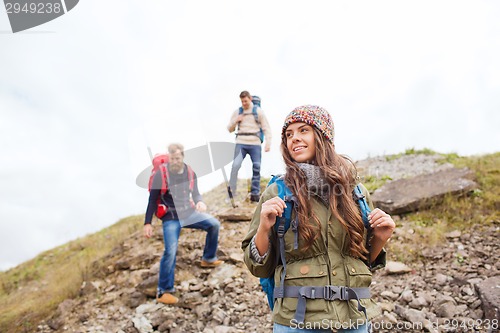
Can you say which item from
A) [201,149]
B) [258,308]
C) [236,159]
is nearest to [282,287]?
[258,308]

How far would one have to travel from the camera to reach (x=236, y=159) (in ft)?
30.8

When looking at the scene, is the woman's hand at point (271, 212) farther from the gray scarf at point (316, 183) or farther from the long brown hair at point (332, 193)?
the gray scarf at point (316, 183)

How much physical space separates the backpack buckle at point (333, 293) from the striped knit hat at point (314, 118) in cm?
109

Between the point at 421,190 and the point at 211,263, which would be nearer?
the point at 211,263

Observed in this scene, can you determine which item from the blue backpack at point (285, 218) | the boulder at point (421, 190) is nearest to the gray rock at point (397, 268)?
the boulder at point (421, 190)

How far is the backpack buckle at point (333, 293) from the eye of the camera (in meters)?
2.22

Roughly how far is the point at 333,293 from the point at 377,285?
4.10 m

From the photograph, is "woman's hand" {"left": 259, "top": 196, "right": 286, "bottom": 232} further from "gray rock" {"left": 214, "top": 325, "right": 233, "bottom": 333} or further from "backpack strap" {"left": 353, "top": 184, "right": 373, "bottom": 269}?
"gray rock" {"left": 214, "top": 325, "right": 233, "bottom": 333}

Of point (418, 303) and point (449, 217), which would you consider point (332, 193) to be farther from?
point (449, 217)

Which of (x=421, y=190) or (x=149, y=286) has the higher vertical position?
(x=421, y=190)

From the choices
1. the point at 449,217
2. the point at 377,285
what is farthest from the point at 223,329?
the point at 449,217

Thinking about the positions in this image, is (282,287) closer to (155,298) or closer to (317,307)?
(317,307)

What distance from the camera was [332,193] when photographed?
8.09 ft

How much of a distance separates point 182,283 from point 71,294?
2.87 m
